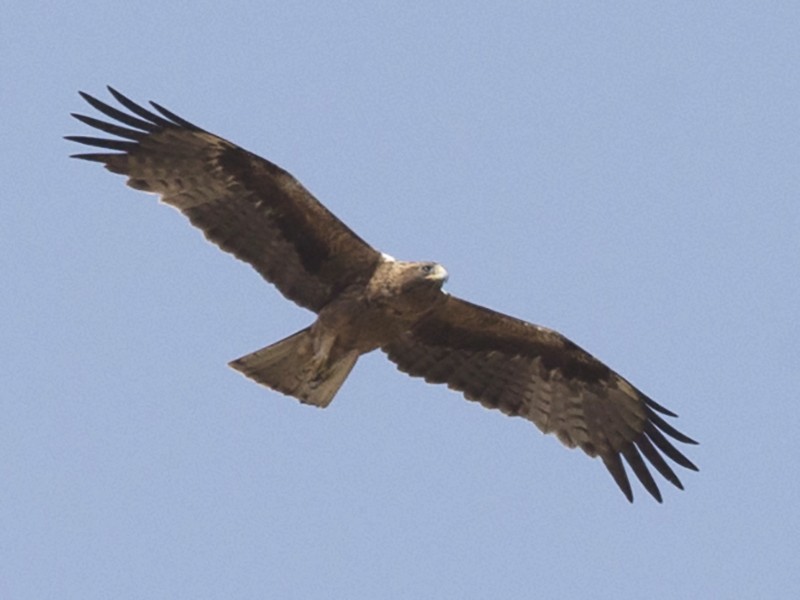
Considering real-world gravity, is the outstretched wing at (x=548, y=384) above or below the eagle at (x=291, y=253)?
above

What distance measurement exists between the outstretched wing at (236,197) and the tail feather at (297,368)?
0.35 metres

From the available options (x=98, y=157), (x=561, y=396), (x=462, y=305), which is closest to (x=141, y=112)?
(x=98, y=157)

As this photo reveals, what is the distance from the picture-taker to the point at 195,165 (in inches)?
575

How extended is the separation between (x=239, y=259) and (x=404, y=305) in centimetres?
135

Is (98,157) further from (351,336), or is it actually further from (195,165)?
(351,336)

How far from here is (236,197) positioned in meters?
14.6

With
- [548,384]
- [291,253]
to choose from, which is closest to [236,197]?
[291,253]

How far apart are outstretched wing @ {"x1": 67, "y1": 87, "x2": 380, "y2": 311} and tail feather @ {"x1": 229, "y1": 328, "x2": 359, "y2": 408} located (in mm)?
352

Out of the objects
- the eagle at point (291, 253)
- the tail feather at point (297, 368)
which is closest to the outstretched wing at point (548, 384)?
the eagle at point (291, 253)

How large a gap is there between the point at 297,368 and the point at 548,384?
7.46 feet

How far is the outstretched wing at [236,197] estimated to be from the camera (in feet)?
47.5

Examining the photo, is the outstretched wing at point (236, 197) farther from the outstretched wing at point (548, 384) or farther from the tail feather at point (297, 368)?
the outstretched wing at point (548, 384)

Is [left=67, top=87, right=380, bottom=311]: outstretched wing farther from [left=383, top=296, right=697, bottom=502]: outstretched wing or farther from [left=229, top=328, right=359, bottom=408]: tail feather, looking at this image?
[left=383, top=296, right=697, bottom=502]: outstretched wing

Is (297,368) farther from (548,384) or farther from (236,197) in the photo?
(548,384)
